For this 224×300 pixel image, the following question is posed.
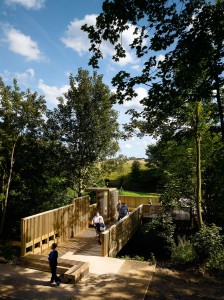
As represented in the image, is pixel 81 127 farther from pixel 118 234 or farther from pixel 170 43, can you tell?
pixel 170 43

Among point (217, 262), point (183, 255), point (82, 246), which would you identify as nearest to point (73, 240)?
point (82, 246)

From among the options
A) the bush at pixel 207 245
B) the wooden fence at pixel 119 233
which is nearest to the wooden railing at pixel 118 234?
the wooden fence at pixel 119 233

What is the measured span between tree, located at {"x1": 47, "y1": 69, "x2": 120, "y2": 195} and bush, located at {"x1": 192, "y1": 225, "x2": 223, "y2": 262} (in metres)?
9.72

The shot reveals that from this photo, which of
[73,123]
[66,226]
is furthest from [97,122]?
[66,226]

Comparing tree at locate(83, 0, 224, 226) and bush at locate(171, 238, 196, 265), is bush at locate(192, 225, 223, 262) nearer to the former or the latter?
bush at locate(171, 238, 196, 265)

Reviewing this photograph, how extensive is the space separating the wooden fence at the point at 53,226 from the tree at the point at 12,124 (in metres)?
4.37

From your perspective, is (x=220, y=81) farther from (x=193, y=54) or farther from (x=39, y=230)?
(x=39, y=230)

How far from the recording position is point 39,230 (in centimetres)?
1148

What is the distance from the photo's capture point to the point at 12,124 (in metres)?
16.6

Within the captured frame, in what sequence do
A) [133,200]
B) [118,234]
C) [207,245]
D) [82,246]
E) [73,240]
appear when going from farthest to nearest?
[133,200], [73,240], [118,234], [82,246], [207,245]

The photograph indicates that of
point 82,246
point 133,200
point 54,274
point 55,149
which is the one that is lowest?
point 82,246

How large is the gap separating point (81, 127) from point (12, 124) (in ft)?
14.8

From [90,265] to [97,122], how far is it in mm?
10108

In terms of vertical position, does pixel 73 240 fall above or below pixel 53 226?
below
